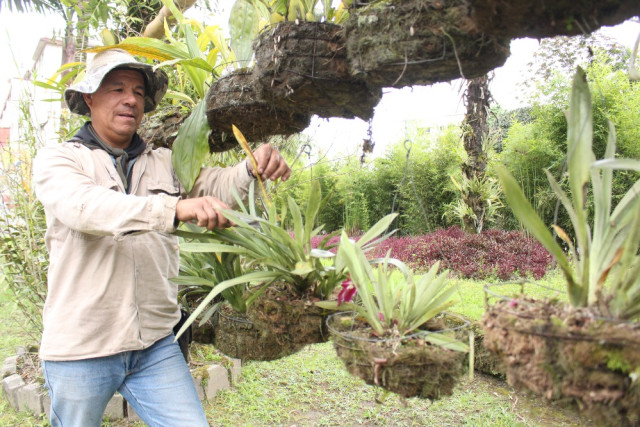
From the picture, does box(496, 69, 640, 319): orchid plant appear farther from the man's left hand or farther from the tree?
the tree

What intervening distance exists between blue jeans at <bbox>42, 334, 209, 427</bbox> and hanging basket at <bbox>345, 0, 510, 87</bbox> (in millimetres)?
1046

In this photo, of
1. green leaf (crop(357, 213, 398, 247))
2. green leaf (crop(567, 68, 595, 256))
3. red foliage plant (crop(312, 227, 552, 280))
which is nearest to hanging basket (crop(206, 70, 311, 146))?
green leaf (crop(357, 213, 398, 247))

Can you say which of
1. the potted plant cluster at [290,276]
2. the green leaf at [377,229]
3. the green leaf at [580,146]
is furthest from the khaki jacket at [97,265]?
the green leaf at [580,146]

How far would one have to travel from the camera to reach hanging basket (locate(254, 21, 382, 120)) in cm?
99

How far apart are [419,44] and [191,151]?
0.92 meters

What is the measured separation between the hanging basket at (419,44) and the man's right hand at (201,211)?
1.58ft

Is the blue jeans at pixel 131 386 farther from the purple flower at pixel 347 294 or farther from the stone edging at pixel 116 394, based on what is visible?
the stone edging at pixel 116 394

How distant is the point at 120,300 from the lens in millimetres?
1318

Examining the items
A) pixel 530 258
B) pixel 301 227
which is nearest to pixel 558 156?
pixel 530 258

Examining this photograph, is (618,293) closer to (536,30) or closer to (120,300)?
(536,30)

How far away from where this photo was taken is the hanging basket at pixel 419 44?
743 mm

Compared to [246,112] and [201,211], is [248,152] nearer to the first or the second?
[246,112]

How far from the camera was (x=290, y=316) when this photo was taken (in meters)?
1.16

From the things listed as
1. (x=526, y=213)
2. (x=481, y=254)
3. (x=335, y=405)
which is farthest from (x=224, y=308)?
(x=481, y=254)
